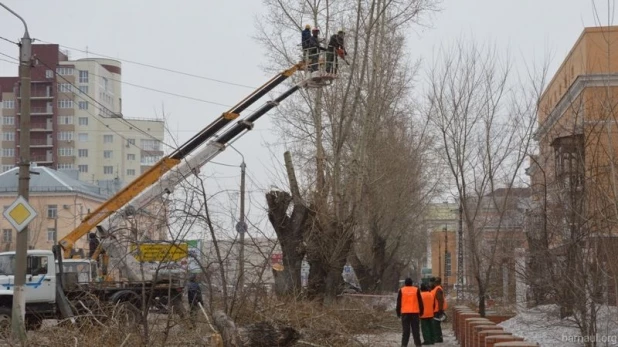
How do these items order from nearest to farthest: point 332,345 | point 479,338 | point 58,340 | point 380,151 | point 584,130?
point 58,340 < point 479,338 < point 332,345 < point 584,130 < point 380,151

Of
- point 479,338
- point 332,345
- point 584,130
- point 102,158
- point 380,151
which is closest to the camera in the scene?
point 479,338

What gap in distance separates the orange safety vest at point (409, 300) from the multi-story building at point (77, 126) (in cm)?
9034

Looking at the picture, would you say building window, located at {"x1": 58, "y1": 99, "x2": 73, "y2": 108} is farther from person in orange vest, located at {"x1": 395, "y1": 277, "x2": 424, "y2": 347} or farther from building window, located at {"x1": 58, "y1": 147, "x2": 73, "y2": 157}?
person in orange vest, located at {"x1": 395, "y1": 277, "x2": 424, "y2": 347}

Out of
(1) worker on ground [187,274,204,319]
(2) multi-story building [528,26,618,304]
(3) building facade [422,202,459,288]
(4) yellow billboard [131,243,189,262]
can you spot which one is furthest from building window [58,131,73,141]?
(4) yellow billboard [131,243,189,262]

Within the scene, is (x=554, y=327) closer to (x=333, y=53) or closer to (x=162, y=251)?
(x=162, y=251)

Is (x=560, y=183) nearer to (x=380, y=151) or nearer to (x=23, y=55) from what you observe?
(x=23, y=55)

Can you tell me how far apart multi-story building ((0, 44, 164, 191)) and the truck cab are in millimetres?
83033

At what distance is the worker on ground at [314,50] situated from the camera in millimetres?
28781

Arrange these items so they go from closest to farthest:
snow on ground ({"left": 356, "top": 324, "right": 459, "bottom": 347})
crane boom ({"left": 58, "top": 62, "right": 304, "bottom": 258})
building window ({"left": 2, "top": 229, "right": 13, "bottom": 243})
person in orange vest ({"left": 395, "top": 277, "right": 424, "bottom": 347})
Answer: snow on ground ({"left": 356, "top": 324, "right": 459, "bottom": 347})
person in orange vest ({"left": 395, "top": 277, "right": 424, "bottom": 347})
crane boom ({"left": 58, "top": 62, "right": 304, "bottom": 258})
building window ({"left": 2, "top": 229, "right": 13, "bottom": 243})

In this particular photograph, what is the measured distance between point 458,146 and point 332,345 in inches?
671

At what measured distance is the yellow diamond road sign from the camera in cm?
1925

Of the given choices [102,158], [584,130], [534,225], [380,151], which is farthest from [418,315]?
[102,158]

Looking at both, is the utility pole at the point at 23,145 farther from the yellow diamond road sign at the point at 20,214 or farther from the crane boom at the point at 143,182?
the crane boom at the point at 143,182

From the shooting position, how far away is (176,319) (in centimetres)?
1502
